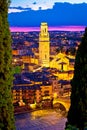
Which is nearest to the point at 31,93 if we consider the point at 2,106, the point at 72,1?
the point at 72,1

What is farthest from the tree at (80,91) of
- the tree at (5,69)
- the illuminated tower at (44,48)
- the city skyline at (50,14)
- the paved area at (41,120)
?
the city skyline at (50,14)

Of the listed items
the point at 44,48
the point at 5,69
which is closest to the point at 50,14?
the point at 44,48

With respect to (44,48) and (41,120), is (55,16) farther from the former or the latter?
(41,120)

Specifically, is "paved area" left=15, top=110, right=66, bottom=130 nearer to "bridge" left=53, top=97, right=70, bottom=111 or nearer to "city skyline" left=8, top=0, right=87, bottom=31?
"bridge" left=53, top=97, right=70, bottom=111

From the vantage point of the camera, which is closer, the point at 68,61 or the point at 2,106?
the point at 2,106

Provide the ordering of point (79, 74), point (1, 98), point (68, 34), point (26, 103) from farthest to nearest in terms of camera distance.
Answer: point (68, 34) → point (26, 103) → point (79, 74) → point (1, 98)

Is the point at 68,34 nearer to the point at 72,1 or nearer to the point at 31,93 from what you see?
Answer: the point at 72,1
